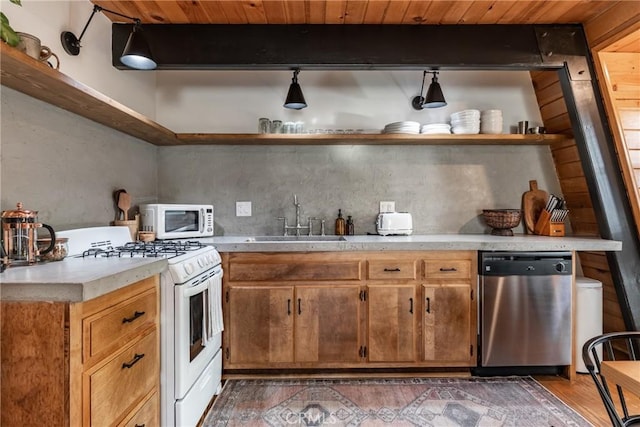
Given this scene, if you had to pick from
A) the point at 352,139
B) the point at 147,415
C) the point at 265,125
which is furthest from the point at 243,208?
the point at 147,415

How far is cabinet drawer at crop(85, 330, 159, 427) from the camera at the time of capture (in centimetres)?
114

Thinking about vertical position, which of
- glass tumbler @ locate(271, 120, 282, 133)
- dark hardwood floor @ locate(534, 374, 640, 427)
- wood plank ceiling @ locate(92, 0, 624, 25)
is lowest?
dark hardwood floor @ locate(534, 374, 640, 427)

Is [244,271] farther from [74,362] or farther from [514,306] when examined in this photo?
[514,306]

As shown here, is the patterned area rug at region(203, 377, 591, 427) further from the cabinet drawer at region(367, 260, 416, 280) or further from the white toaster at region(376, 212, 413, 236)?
the white toaster at region(376, 212, 413, 236)

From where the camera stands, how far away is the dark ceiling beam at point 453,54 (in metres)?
2.25

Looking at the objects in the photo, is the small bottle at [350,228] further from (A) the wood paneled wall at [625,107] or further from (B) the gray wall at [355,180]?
(A) the wood paneled wall at [625,107]

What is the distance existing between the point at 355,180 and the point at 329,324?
1.24 meters

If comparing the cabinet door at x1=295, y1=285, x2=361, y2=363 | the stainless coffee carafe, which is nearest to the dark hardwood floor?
the cabinet door at x1=295, y1=285, x2=361, y2=363

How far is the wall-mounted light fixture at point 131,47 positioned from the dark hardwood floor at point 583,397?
322 centimetres

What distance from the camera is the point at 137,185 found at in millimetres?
2559

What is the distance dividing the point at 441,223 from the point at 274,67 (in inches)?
73.2

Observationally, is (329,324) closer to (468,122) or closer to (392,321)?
(392,321)

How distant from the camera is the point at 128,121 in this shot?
2066 millimetres

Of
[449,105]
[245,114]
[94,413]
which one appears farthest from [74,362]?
[449,105]
